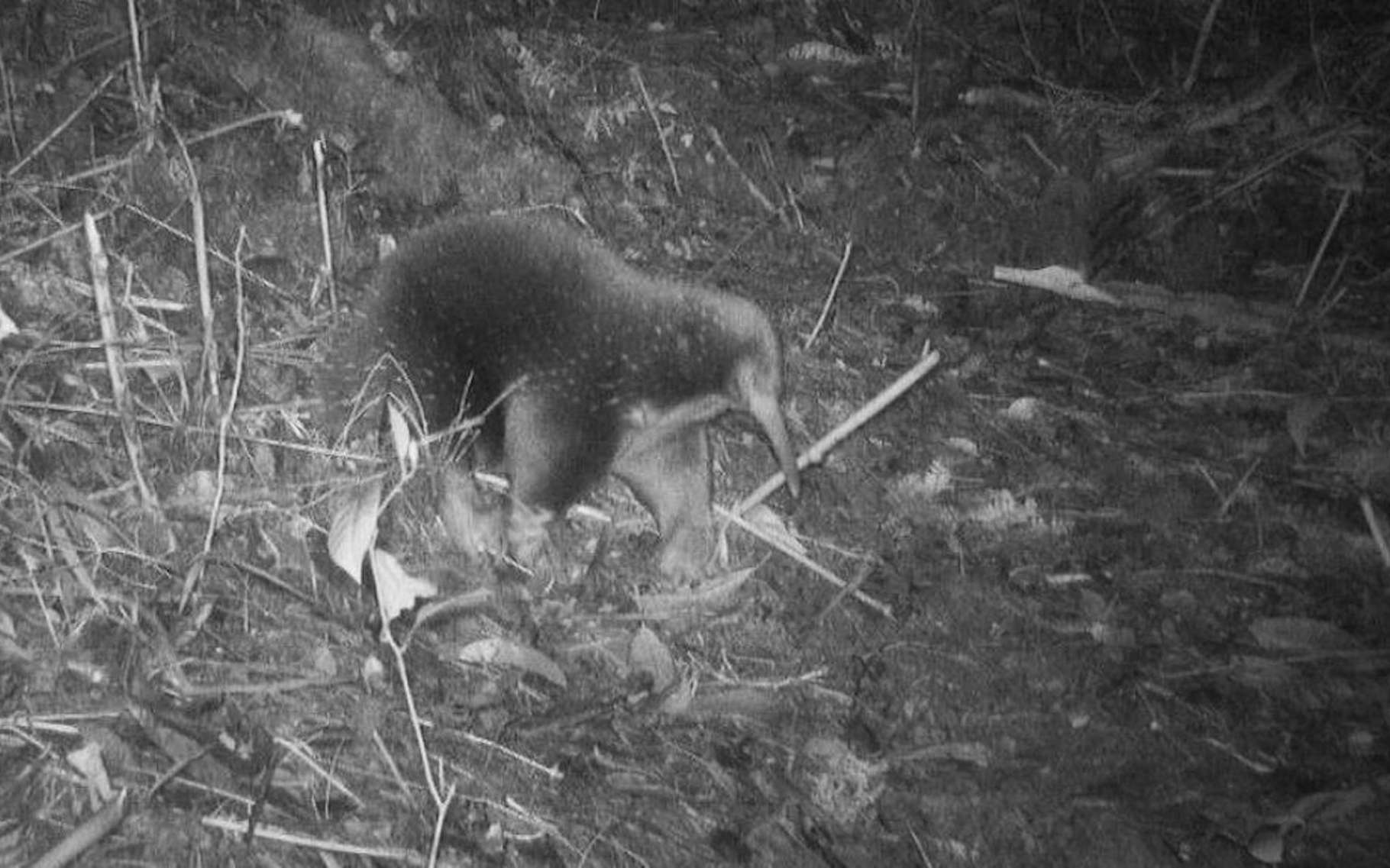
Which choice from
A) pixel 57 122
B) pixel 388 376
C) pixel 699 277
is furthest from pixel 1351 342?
→ pixel 57 122

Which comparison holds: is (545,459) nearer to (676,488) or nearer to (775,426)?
(676,488)

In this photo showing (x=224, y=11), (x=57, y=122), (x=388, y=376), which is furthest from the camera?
(x=224, y=11)

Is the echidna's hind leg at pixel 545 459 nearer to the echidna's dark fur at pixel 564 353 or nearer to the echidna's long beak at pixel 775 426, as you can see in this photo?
the echidna's dark fur at pixel 564 353

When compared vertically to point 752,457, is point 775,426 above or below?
above

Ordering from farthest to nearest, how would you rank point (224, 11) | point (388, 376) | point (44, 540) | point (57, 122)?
point (224, 11) → point (57, 122) → point (388, 376) → point (44, 540)

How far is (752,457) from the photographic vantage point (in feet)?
11.0

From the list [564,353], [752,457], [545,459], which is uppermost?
[564,353]

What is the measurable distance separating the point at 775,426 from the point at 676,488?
13.1 inches

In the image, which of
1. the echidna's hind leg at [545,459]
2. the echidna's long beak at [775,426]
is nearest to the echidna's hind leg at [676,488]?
the echidna's hind leg at [545,459]

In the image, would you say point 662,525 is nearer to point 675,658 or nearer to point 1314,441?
point 675,658

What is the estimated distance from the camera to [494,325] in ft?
9.84

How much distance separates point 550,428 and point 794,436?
2.46ft

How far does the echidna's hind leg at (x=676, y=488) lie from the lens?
9.99 ft

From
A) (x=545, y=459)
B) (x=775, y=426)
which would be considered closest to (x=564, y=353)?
(x=545, y=459)
